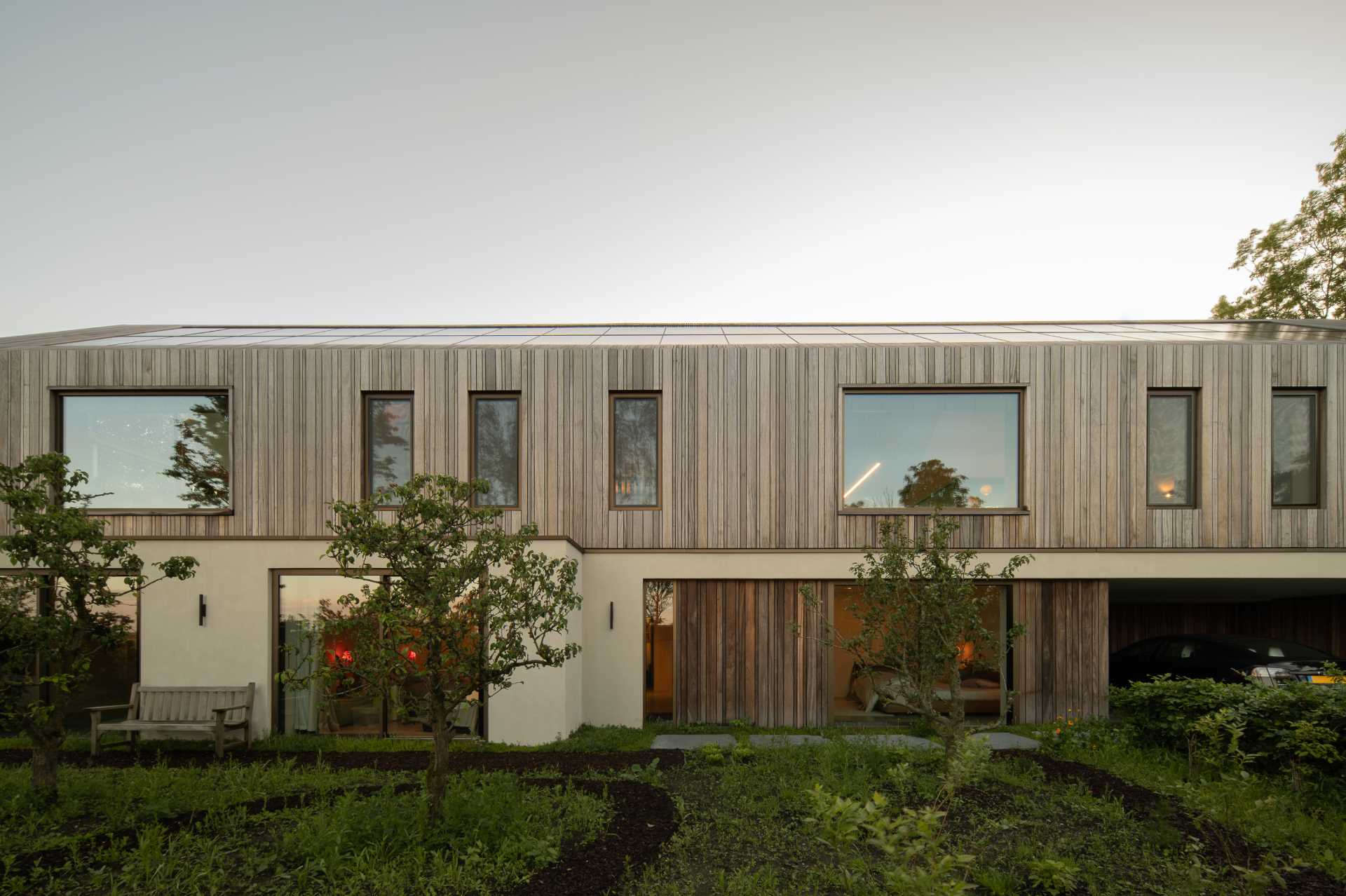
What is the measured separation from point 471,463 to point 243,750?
162 inches

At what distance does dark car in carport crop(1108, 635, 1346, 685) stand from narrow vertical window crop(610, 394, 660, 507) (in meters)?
7.07

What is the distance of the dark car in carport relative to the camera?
859 cm

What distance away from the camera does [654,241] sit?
15.7 meters

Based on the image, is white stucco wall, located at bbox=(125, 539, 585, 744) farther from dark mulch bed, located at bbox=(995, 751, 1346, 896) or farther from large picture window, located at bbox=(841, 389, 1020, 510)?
dark mulch bed, located at bbox=(995, 751, 1346, 896)

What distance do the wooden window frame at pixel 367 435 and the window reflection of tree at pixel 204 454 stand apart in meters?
1.75

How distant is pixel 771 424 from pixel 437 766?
6.23 meters

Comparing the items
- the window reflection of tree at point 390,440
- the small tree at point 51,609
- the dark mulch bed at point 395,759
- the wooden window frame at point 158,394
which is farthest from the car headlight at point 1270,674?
the wooden window frame at point 158,394

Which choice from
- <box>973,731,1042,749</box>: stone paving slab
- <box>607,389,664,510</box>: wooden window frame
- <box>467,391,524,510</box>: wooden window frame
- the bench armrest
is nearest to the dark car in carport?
<box>973,731,1042,749</box>: stone paving slab

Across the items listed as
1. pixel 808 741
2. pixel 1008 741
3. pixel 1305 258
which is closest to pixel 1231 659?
pixel 1008 741

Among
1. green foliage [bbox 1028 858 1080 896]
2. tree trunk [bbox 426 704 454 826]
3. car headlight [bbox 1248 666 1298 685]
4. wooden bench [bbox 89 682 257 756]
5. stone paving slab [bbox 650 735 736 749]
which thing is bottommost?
stone paving slab [bbox 650 735 736 749]

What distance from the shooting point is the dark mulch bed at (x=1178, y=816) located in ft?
13.0

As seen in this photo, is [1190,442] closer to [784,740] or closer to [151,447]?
[784,740]

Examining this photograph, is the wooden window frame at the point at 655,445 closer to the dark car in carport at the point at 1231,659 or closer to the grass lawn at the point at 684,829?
the grass lawn at the point at 684,829

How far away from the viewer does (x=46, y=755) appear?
5.47 meters
